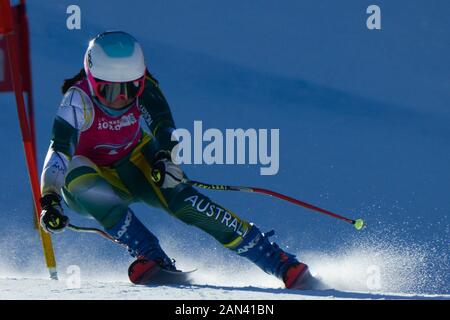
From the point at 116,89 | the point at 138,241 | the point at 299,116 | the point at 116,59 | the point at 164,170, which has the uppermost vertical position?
the point at 116,59

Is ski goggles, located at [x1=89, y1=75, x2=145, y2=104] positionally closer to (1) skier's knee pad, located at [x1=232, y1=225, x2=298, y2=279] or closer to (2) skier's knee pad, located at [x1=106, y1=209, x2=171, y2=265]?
(2) skier's knee pad, located at [x1=106, y1=209, x2=171, y2=265]

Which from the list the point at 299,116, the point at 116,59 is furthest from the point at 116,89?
the point at 299,116

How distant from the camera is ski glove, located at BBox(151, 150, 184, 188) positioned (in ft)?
14.9

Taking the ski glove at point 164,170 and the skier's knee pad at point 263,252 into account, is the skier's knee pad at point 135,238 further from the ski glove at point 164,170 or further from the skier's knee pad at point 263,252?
the skier's knee pad at point 263,252

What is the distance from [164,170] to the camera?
455cm

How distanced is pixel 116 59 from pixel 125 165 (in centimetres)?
58

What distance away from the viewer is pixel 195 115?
568cm

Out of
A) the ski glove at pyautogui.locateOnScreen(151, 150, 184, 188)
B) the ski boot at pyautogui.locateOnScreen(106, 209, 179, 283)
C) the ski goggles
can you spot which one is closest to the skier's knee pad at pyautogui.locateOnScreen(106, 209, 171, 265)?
the ski boot at pyautogui.locateOnScreen(106, 209, 179, 283)

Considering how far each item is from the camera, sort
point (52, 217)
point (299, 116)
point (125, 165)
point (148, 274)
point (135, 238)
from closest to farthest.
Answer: point (52, 217) < point (148, 274) < point (135, 238) < point (125, 165) < point (299, 116)

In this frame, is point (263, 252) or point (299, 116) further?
point (299, 116)

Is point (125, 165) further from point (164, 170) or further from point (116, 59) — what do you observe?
point (116, 59)

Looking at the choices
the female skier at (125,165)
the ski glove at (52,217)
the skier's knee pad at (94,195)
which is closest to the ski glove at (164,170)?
the female skier at (125,165)

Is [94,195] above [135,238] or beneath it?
above

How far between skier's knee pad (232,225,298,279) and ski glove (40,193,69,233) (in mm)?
875
